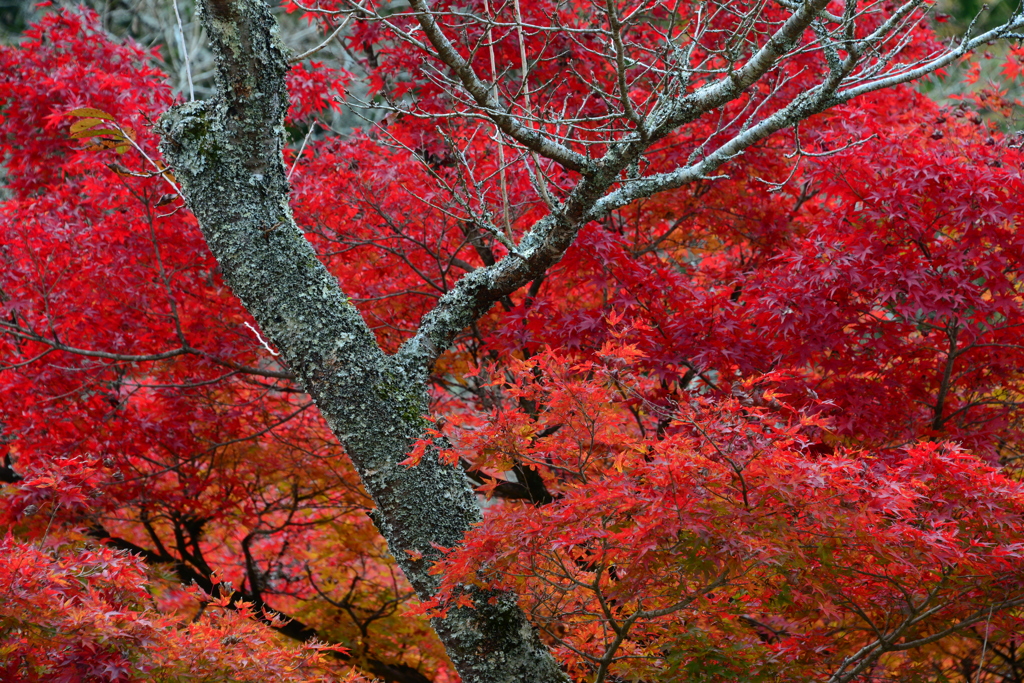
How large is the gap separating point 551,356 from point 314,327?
1158 millimetres

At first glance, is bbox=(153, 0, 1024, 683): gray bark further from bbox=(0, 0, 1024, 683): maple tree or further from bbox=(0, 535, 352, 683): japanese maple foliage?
bbox=(0, 535, 352, 683): japanese maple foliage

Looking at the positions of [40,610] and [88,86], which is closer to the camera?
[40,610]

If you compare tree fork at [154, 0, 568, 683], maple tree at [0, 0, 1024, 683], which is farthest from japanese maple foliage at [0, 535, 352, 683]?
tree fork at [154, 0, 568, 683]

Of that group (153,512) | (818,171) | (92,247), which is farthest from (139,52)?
(818,171)

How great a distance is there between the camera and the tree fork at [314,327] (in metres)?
3.51

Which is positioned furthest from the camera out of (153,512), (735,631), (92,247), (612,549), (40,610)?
(153,512)

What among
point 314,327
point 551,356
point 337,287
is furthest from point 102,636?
point 551,356

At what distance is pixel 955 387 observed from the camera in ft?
14.4

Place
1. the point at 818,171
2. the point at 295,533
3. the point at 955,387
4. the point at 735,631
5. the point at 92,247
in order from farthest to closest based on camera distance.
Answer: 1. the point at 295,533
2. the point at 92,247
3. the point at 955,387
4. the point at 818,171
5. the point at 735,631

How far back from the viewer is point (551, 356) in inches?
123

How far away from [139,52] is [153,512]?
357 cm

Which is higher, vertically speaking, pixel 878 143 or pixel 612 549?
pixel 878 143

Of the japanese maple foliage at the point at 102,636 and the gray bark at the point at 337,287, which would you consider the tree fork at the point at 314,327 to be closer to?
the gray bark at the point at 337,287

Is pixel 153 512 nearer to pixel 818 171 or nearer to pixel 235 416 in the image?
pixel 235 416
